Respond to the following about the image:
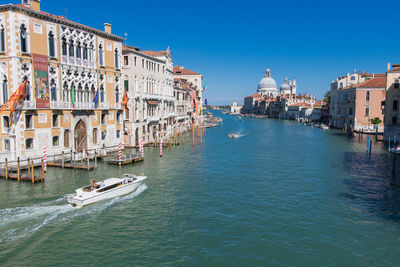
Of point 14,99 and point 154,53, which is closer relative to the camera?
point 14,99

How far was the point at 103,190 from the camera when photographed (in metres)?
18.0

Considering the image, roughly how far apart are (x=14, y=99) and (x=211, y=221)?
644 inches

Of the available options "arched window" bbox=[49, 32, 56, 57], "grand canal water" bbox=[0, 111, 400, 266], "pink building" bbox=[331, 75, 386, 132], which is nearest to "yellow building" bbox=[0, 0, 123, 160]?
"arched window" bbox=[49, 32, 56, 57]

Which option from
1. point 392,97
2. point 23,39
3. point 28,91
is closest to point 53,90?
point 28,91

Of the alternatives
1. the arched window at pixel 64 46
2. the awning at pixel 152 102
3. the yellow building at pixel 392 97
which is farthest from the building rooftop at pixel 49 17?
the yellow building at pixel 392 97

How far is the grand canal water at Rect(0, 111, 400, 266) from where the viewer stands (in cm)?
1214

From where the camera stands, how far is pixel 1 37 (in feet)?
76.6

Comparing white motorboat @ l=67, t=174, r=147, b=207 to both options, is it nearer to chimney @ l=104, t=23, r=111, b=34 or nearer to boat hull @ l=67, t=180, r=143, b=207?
boat hull @ l=67, t=180, r=143, b=207

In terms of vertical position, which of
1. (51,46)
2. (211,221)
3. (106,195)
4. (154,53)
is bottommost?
(211,221)

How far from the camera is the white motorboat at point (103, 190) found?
1666 cm

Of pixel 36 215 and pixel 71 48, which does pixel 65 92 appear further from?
pixel 36 215

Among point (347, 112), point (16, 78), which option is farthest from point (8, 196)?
Result: point (347, 112)

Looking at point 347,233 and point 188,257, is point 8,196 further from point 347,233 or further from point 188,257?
point 347,233

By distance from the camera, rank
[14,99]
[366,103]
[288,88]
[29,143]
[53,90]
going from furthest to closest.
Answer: [288,88] → [366,103] → [53,90] → [29,143] → [14,99]
